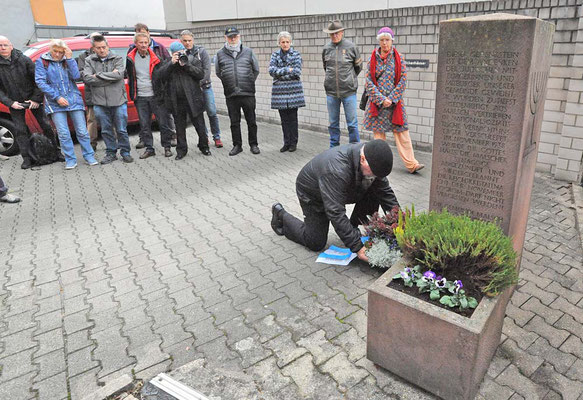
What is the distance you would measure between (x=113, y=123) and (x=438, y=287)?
6.71 metres

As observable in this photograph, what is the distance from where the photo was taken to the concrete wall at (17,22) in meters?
14.9

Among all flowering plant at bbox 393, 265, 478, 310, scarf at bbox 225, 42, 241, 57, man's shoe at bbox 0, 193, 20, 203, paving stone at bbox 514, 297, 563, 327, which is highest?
scarf at bbox 225, 42, 241, 57

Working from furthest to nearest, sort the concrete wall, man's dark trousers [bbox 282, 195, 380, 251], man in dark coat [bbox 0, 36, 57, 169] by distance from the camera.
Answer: the concrete wall → man in dark coat [bbox 0, 36, 57, 169] → man's dark trousers [bbox 282, 195, 380, 251]

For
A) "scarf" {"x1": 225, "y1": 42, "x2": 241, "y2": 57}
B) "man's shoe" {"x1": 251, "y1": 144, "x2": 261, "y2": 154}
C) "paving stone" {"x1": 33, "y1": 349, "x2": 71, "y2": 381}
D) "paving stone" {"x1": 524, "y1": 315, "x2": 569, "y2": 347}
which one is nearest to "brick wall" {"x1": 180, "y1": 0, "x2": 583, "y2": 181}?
"man's shoe" {"x1": 251, "y1": 144, "x2": 261, "y2": 154}

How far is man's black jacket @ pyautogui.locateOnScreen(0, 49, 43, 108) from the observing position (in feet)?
21.7

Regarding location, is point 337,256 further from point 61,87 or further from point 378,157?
point 61,87

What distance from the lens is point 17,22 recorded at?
15.1 meters

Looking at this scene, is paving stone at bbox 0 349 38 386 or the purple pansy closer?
the purple pansy

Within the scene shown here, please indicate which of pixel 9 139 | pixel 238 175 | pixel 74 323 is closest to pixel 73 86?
pixel 9 139

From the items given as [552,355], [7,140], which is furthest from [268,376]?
[7,140]

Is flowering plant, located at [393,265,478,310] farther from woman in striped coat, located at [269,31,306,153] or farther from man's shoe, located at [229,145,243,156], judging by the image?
man's shoe, located at [229,145,243,156]

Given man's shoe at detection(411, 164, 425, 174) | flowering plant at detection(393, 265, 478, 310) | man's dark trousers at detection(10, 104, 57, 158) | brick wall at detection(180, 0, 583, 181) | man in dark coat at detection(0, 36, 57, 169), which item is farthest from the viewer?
man's dark trousers at detection(10, 104, 57, 158)

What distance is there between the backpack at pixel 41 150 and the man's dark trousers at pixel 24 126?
91mm

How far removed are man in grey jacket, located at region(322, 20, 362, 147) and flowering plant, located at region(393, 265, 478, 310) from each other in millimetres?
4739
